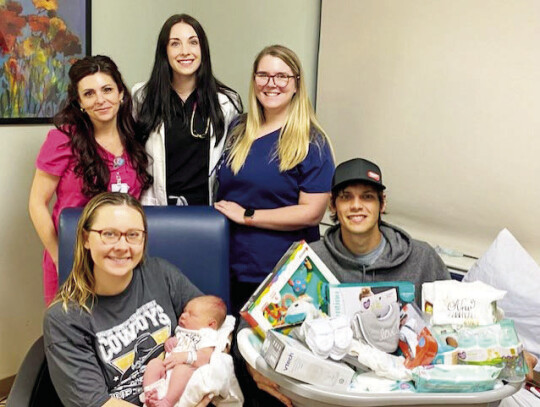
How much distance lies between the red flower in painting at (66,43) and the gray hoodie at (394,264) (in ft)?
4.58

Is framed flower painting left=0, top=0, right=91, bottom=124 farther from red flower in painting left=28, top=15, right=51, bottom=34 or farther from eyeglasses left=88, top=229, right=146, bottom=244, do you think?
eyeglasses left=88, top=229, right=146, bottom=244

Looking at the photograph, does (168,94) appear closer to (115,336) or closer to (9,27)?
(9,27)

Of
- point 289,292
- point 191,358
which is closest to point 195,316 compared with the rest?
point 191,358

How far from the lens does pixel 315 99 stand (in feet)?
9.04

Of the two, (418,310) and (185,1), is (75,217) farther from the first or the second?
(185,1)

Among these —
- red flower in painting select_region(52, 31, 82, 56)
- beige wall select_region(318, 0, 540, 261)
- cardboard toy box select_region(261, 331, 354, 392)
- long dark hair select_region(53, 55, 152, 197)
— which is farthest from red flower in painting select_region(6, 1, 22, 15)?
cardboard toy box select_region(261, 331, 354, 392)

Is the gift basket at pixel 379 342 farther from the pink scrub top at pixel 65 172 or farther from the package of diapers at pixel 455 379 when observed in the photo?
the pink scrub top at pixel 65 172

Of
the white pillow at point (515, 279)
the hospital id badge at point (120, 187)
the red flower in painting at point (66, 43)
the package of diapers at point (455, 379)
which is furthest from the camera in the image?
the red flower in painting at point (66, 43)

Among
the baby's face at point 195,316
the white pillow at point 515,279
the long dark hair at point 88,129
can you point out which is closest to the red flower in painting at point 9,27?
the long dark hair at point 88,129

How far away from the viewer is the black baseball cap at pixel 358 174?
1514 mm

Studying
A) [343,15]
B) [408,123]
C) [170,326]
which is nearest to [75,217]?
[170,326]

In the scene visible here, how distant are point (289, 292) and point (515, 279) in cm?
85

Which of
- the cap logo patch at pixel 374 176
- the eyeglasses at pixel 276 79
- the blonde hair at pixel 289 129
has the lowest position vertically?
the cap logo patch at pixel 374 176

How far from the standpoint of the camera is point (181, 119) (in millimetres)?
1975
